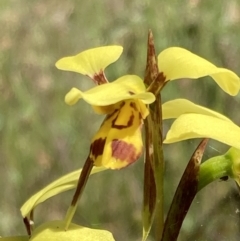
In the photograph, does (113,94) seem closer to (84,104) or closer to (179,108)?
(179,108)

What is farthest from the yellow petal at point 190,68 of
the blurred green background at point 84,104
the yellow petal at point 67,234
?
the blurred green background at point 84,104

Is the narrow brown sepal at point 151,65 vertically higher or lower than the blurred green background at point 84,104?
higher

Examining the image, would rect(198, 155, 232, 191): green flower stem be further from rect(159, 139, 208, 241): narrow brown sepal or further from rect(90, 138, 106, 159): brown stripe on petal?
rect(90, 138, 106, 159): brown stripe on petal

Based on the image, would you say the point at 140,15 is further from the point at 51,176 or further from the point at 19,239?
the point at 19,239

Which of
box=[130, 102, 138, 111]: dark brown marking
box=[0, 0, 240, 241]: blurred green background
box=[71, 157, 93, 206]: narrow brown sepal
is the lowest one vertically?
box=[0, 0, 240, 241]: blurred green background

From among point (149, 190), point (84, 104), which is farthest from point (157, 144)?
point (84, 104)

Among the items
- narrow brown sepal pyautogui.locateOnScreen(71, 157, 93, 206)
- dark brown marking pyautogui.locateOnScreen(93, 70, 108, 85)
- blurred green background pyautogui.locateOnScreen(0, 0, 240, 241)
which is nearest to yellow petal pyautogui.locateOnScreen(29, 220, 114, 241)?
narrow brown sepal pyautogui.locateOnScreen(71, 157, 93, 206)

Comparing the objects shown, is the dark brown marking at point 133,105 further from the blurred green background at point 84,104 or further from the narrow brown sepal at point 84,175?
the blurred green background at point 84,104

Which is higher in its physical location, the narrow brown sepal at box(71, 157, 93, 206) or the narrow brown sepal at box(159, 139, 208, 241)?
the narrow brown sepal at box(71, 157, 93, 206)

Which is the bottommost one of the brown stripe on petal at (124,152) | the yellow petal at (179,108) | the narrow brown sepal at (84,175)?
the narrow brown sepal at (84,175)
